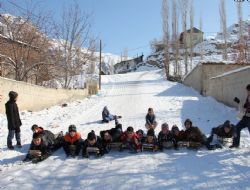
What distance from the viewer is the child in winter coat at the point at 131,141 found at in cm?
953

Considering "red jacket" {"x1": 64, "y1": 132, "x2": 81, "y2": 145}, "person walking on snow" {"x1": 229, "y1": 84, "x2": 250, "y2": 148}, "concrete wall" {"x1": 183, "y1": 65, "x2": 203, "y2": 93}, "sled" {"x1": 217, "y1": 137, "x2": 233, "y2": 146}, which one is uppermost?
"concrete wall" {"x1": 183, "y1": 65, "x2": 203, "y2": 93}

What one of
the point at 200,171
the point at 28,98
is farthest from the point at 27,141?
the point at 28,98

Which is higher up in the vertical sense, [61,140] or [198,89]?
[198,89]

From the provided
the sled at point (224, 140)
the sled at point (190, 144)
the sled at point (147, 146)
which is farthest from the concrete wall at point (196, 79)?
the sled at point (147, 146)

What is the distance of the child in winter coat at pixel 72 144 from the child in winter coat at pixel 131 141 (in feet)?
3.93

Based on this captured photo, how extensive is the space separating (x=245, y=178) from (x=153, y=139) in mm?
3220

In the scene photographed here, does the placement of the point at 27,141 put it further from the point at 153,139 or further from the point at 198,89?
the point at 198,89

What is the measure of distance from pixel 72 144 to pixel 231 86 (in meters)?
10.5

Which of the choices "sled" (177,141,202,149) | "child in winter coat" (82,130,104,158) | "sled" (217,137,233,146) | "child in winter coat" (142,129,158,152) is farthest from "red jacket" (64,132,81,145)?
"sled" (217,137,233,146)

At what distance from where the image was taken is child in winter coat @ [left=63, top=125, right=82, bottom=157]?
30.3ft

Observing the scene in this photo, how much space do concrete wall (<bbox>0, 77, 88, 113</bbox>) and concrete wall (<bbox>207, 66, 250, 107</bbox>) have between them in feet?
32.9

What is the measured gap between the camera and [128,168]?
25.9ft

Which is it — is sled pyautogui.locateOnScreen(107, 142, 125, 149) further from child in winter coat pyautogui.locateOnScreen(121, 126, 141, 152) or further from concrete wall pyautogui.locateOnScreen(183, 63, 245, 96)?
concrete wall pyautogui.locateOnScreen(183, 63, 245, 96)

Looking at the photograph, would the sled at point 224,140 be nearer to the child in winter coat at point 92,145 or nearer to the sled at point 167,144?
the sled at point 167,144
